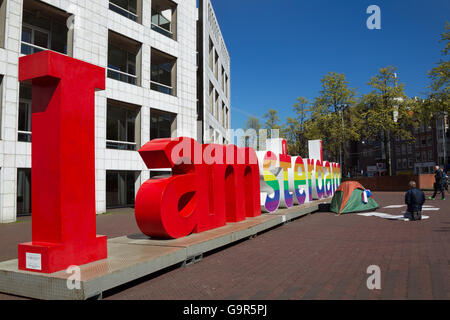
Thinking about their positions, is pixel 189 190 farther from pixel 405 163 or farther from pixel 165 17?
pixel 405 163

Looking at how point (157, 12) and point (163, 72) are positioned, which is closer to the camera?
point (157, 12)

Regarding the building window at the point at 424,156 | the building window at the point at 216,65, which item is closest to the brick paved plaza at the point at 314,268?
the building window at the point at 216,65

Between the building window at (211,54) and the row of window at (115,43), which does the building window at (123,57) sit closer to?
the row of window at (115,43)

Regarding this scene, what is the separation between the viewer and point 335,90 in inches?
1630

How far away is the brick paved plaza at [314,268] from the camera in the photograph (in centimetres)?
490

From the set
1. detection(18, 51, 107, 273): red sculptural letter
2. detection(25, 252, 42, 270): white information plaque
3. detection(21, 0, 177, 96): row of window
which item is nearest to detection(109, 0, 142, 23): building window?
detection(21, 0, 177, 96): row of window

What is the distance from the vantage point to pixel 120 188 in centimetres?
2177

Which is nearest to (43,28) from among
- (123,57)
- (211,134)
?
(123,57)

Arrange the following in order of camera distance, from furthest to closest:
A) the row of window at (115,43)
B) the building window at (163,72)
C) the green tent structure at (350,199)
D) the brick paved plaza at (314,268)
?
the building window at (163,72)
the row of window at (115,43)
the green tent structure at (350,199)
the brick paved plaza at (314,268)

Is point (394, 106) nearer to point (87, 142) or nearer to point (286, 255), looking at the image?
point (286, 255)

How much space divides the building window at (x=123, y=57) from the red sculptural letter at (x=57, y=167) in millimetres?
15061

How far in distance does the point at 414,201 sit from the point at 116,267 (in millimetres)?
10606
